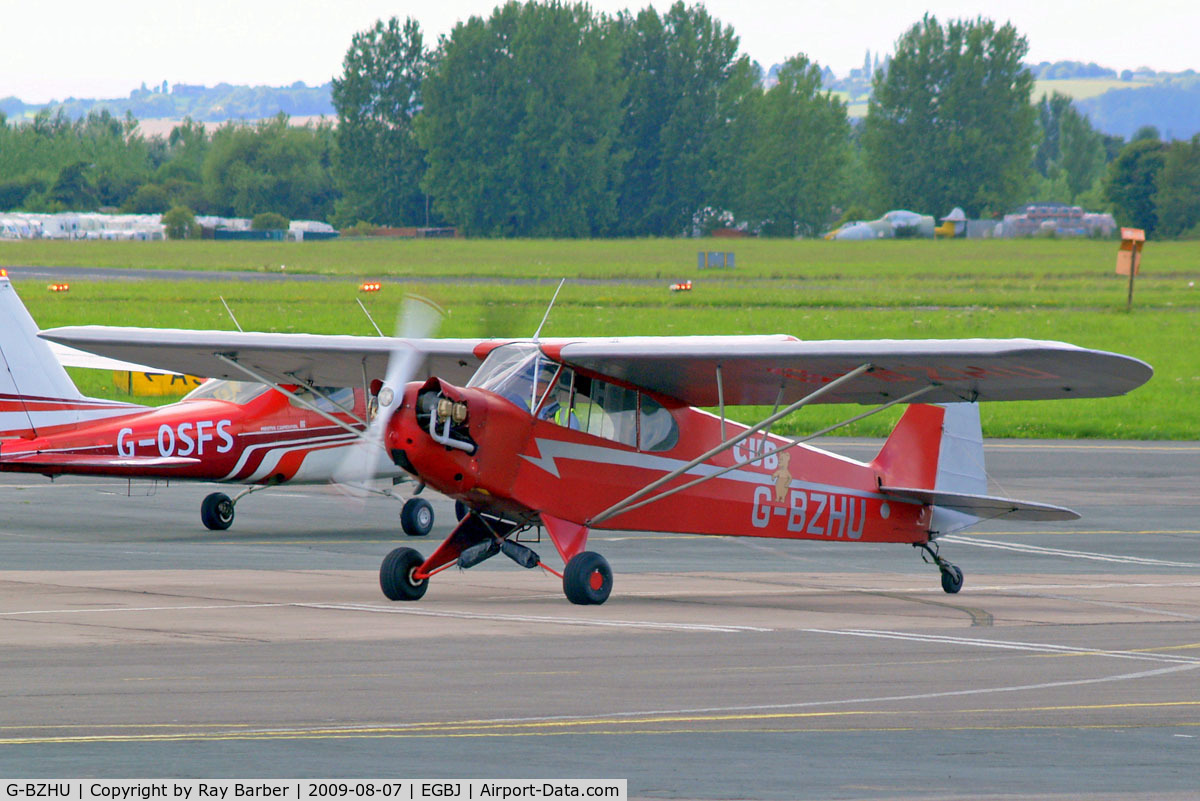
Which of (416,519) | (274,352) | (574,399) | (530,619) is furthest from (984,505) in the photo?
(274,352)

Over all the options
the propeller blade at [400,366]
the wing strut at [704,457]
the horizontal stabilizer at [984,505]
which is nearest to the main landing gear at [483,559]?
the wing strut at [704,457]

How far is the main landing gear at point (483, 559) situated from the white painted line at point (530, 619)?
0.43 m

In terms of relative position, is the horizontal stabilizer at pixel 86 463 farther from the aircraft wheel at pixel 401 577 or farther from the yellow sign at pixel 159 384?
the yellow sign at pixel 159 384

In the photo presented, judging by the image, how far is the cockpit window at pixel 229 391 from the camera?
757 inches

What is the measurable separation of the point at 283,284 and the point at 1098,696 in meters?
64.4

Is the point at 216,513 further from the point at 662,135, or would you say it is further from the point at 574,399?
the point at 662,135

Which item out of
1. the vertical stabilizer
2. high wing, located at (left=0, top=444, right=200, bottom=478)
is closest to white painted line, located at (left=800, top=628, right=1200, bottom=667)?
the vertical stabilizer

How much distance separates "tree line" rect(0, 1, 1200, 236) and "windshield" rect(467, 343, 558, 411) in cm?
13773

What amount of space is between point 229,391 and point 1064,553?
33.7 feet

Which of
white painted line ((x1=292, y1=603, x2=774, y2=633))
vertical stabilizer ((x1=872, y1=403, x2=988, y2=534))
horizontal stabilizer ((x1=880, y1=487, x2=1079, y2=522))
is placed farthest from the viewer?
vertical stabilizer ((x1=872, y1=403, x2=988, y2=534))

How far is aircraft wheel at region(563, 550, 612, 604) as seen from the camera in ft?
44.6

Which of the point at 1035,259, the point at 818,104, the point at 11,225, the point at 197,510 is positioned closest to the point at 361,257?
the point at 1035,259

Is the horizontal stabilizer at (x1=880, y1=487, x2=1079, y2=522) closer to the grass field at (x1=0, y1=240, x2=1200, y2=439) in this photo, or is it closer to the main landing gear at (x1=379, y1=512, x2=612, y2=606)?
the main landing gear at (x1=379, y1=512, x2=612, y2=606)

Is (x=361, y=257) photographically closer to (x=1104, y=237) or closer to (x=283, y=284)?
(x=283, y=284)
